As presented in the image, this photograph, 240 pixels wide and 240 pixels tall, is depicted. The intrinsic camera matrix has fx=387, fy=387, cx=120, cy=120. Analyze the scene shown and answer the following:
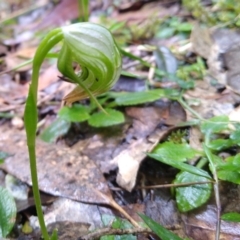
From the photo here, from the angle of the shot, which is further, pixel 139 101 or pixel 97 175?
pixel 139 101

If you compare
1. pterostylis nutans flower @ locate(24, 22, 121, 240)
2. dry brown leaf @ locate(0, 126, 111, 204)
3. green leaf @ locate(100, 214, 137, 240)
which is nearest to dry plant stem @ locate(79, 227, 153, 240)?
green leaf @ locate(100, 214, 137, 240)

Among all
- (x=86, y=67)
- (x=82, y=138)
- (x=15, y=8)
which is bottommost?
(x=15, y=8)

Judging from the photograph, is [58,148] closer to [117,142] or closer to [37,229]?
[117,142]

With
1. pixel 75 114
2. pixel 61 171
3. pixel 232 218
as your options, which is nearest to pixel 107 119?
pixel 75 114

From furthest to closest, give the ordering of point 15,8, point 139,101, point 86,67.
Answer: point 15,8, point 139,101, point 86,67

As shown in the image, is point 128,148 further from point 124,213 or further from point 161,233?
point 161,233

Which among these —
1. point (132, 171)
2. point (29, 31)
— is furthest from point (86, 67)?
point (29, 31)

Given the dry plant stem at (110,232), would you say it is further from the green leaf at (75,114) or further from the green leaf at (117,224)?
the green leaf at (75,114)
